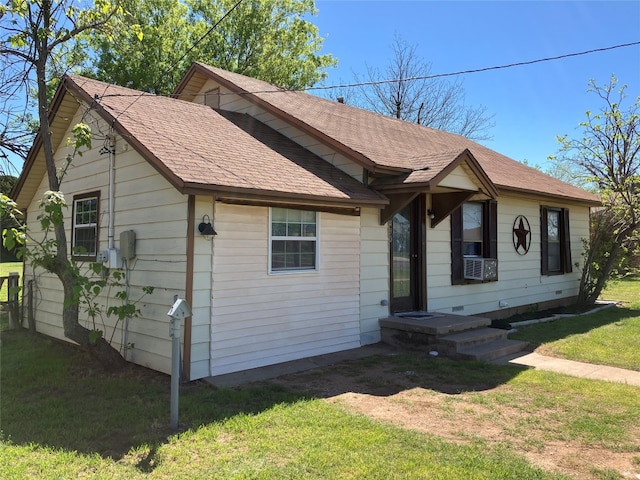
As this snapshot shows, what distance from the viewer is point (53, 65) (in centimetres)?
757

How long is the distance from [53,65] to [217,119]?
288 cm

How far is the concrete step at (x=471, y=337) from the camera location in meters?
7.25

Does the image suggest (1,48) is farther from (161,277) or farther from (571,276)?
(571,276)

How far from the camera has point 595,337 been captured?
347 inches

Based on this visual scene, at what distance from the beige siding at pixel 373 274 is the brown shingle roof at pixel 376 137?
1.03 m

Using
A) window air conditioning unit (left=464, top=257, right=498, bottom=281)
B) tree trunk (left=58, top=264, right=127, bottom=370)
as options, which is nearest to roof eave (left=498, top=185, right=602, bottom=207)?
window air conditioning unit (left=464, top=257, right=498, bottom=281)

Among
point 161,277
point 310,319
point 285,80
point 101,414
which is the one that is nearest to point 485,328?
point 310,319

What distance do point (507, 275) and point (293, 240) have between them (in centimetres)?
634

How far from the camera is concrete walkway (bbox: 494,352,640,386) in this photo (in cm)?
621

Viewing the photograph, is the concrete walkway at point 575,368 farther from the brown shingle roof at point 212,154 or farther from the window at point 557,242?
the window at point 557,242

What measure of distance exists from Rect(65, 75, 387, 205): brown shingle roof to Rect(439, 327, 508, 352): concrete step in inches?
96.0

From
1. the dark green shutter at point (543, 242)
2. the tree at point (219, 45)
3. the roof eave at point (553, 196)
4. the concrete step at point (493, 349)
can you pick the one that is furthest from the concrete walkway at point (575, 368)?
the tree at point (219, 45)

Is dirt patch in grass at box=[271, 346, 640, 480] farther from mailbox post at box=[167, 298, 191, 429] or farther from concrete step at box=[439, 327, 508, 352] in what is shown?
mailbox post at box=[167, 298, 191, 429]

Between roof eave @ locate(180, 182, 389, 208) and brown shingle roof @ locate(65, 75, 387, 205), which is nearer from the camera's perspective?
roof eave @ locate(180, 182, 389, 208)
